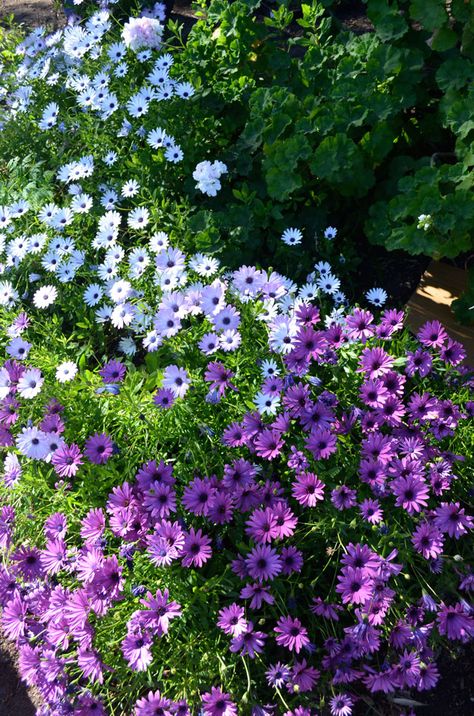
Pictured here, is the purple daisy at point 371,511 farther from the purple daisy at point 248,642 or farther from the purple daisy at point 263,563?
the purple daisy at point 248,642

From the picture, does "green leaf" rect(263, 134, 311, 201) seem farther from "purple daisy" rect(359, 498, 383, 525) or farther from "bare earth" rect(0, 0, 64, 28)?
"bare earth" rect(0, 0, 64, 28)

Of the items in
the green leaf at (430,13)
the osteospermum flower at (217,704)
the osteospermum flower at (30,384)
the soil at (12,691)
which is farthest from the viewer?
the green leaf at (430,13)

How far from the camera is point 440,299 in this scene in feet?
9.80

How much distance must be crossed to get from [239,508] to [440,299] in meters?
1.48

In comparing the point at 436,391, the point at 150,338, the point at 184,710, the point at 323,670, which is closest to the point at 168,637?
the point at 184,710

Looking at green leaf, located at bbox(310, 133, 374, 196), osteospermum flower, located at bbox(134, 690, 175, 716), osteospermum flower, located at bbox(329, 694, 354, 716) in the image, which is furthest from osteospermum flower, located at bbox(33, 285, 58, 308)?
osteospermum flower, located at bbox(329, 694, 354, 716)

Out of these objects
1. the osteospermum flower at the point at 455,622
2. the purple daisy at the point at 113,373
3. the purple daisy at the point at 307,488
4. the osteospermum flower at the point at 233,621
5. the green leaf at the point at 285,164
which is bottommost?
the osteospermum flower at the point at 233,621

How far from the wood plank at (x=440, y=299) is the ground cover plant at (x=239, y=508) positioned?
36 cm

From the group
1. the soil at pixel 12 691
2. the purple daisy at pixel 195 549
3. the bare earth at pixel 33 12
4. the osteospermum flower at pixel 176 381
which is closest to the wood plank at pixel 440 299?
the osteospermum flower at pixel 176 381

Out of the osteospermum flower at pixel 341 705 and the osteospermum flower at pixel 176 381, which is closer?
the osteospermum flower at pixel 341 705

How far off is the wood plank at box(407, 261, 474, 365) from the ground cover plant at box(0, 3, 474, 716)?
358 millimetres

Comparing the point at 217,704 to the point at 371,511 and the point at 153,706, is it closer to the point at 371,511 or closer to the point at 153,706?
the point at 153,706

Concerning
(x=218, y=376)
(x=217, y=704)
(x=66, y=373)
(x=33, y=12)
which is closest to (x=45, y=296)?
(x=66, y=373)

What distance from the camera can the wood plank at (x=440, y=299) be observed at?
2894 mm
